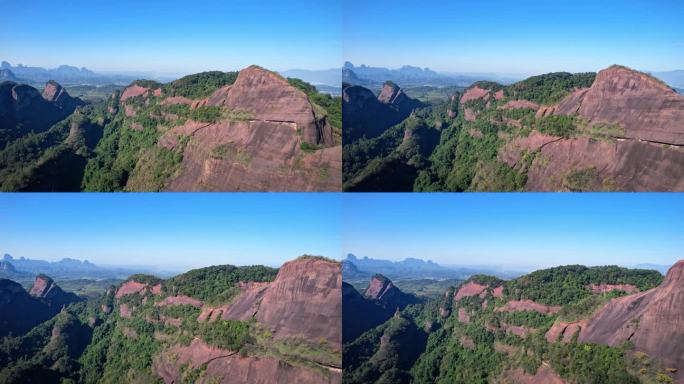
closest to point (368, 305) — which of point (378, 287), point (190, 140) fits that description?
point (378, 287)

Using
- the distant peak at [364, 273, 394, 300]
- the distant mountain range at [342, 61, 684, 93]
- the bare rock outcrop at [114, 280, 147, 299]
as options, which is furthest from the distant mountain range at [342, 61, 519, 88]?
the bare rock outcrop at [114, 280, 147, 299]

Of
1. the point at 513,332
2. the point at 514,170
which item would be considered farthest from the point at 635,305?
the point at 514,170

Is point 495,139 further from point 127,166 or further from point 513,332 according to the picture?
point 127,166

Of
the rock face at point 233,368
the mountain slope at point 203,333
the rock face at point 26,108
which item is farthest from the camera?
the rock face at point 26,108

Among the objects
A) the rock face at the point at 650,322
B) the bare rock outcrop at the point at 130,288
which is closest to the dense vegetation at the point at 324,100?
the bare rock outcrop at the point at 130,288

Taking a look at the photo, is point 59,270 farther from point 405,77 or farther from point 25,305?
point 405,77

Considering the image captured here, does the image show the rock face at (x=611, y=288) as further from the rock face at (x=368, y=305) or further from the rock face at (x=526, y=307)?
the rock face at (x=368, y=305)
